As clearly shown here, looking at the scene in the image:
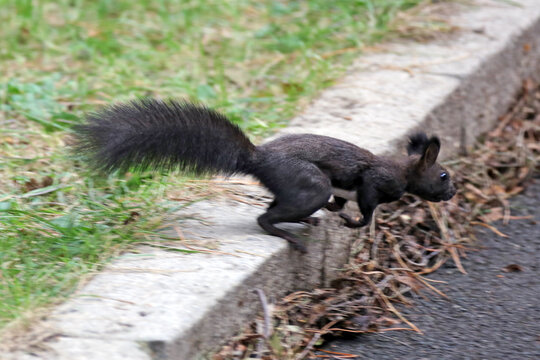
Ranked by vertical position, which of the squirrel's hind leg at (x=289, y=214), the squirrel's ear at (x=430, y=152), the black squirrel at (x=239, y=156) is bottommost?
the squirrel's hind leg at (x=289, y=214)

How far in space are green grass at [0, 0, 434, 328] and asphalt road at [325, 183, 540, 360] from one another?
115cm

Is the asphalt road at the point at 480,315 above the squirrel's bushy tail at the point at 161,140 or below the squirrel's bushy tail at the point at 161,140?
below

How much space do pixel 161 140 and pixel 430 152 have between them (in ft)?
4.22

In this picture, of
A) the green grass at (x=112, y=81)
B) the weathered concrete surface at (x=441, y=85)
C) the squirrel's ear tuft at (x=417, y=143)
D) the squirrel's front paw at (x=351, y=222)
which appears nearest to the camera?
the green grass at (x=112, y=81)

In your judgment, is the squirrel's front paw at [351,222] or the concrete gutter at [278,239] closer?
the concrete gutter at [278,239]

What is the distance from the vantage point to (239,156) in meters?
3.22

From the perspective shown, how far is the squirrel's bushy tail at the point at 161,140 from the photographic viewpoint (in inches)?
118

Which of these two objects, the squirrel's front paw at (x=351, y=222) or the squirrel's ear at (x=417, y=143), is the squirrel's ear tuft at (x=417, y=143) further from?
the squirrel's front paw at (x=351, y=222)

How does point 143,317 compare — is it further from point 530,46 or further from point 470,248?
point 530,46

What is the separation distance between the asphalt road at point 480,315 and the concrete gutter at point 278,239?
0.45m

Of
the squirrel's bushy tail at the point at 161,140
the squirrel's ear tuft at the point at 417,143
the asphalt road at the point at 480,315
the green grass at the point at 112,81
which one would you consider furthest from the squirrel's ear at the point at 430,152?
the green grass at the point at 112,81

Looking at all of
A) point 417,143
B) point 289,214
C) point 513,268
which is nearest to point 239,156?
point 289,214

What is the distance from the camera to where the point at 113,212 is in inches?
136

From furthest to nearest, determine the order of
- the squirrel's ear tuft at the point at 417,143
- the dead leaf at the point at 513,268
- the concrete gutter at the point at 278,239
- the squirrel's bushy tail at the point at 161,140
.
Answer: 1. the dead leaf at the point at 513,268
2. the squirrel's ear tuft at the point at 417,143
3. the squirrel's bushy tail at the point at 161,140
4. the concrete gutter at the point at 278,239
